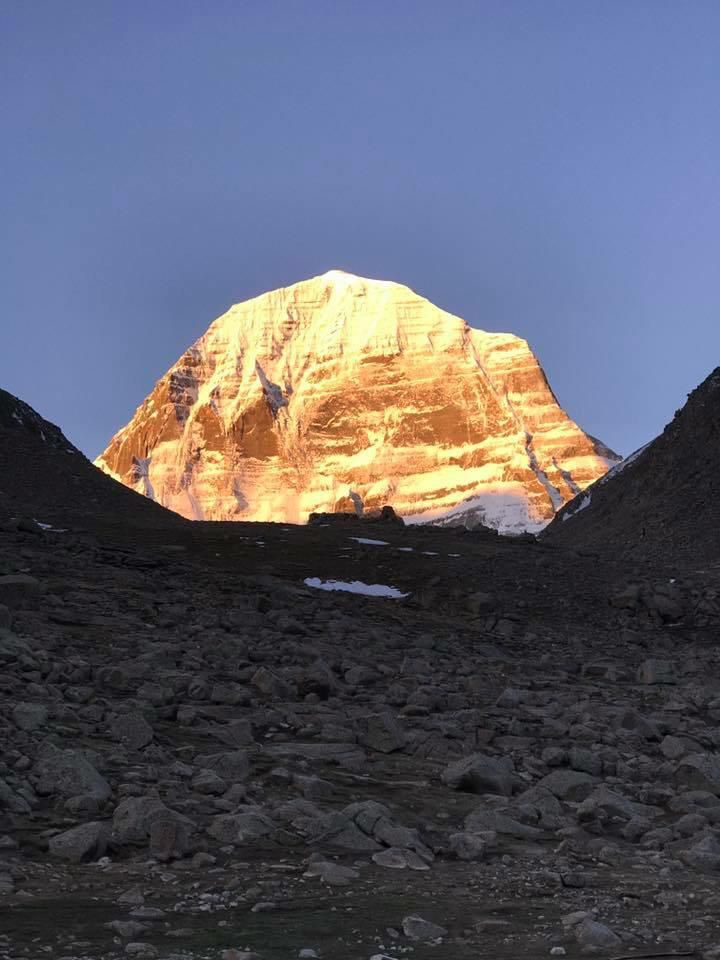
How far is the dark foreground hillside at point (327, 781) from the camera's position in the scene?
6766 millimetres

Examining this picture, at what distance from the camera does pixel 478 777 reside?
35.0 ft

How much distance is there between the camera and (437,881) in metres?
7.87

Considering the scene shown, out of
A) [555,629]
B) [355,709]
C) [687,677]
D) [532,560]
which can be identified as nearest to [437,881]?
[355,709]

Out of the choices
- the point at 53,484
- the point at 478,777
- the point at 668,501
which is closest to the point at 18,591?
the point at 478,777

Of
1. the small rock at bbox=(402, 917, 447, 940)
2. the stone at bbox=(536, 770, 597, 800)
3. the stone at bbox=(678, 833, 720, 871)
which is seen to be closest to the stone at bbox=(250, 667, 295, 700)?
the stone at bbox=(536, 770, 597, 800)

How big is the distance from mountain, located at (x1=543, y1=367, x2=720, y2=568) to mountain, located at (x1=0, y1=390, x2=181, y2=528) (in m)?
22.9

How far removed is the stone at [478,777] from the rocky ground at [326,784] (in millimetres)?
23

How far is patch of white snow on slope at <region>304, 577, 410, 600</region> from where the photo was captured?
98.7 ft

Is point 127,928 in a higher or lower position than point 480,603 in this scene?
lower

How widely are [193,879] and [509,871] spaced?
2267 mm

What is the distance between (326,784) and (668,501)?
172 ft

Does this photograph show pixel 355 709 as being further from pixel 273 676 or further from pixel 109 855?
pixel 109 855

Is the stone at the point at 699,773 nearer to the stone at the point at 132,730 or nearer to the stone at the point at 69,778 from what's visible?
the stone at the point at 132,730

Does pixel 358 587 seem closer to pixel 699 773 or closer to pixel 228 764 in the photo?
pixel 699 773
